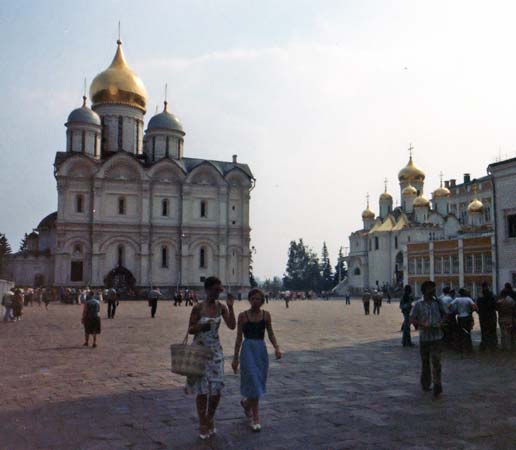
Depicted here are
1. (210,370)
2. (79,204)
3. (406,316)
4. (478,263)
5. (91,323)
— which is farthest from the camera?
(79,204)

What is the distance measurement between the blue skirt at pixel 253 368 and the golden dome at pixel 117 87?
5103 centimetres

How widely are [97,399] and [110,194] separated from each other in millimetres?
43280

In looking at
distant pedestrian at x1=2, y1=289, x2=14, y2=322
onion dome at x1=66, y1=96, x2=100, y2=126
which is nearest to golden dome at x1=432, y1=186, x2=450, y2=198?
onion dome at x1=66, y1=96, x2=100, y2=126

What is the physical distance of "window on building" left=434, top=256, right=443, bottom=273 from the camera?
1854 inches

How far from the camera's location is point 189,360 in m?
5.54

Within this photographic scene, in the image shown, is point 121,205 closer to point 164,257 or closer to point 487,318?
point 164,257

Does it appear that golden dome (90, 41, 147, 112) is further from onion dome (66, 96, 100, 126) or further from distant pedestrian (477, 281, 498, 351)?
distant pedestrian (477, 281, 498, 351)

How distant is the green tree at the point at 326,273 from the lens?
95750mm

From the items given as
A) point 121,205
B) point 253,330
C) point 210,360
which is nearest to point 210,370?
point 210,360

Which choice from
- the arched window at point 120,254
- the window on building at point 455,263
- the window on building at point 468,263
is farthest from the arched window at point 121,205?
the window on building at point 468,263

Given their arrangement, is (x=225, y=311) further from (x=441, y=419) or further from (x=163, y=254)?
(x=163, y=254)

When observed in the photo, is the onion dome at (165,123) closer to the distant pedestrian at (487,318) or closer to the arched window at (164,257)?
the arched window at (164,257)

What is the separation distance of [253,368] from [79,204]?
45185 millimetres

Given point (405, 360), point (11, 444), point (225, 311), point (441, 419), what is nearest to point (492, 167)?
point (405, 360)
